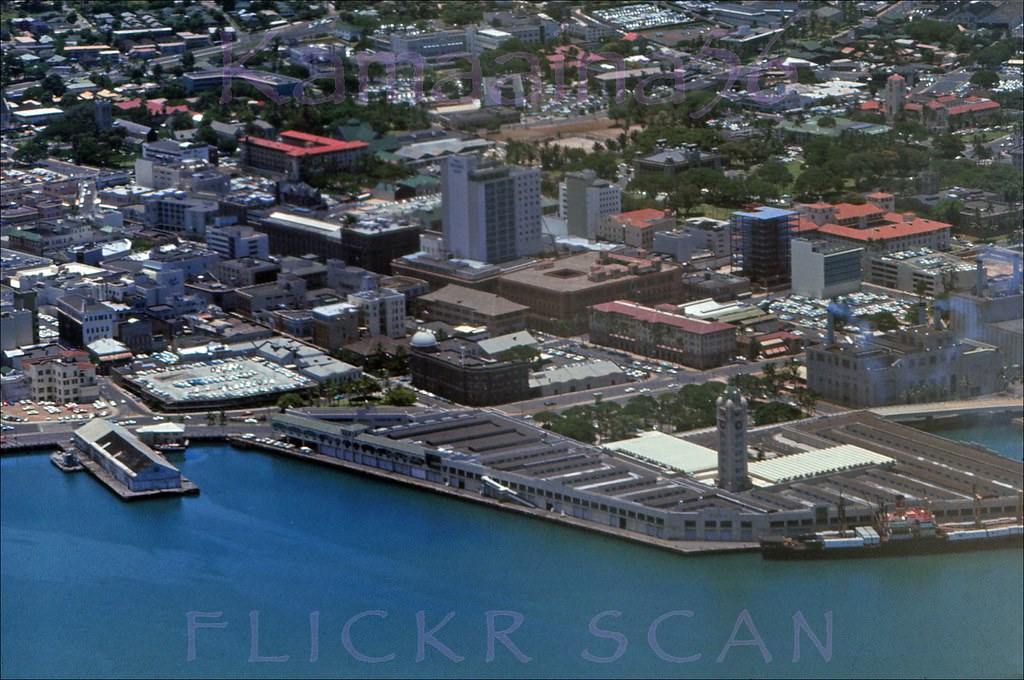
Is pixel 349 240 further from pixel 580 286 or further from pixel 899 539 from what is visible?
pixel 899 539

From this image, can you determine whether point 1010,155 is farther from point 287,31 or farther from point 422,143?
point 287,31

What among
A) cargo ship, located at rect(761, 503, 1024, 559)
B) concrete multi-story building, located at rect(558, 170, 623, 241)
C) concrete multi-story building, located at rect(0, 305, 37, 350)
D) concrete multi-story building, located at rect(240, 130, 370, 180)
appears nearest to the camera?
cargo ship, located at rect(761, 503, 1024, 559)

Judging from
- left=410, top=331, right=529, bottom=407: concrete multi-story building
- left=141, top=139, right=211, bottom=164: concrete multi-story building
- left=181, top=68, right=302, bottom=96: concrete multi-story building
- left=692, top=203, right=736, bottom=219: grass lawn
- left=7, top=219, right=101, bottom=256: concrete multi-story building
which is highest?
left=181, top=68, right=302, bottom=96: concrete multi-story building

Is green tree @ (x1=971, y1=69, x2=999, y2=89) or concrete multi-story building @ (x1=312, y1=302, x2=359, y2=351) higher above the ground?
green tree @ (x1=971, y1=69, x2=999, y2=89)

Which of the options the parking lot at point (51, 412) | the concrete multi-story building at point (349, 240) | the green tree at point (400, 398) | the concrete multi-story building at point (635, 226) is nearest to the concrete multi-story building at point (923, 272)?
the concrete multi-story building at point (635, 226)

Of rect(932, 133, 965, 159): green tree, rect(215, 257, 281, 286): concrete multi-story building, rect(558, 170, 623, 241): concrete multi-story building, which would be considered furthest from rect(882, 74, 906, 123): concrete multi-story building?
rect(215, 257, 281, 286): concrete multi-story building

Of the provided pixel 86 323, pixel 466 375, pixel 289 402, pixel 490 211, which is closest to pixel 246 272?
pixel 86 323

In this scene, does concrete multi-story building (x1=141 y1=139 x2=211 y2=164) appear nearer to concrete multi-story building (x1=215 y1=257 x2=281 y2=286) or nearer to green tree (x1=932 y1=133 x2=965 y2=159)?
concrete multi-story building (x1=215 y1=257 x2=281 y2=286)
